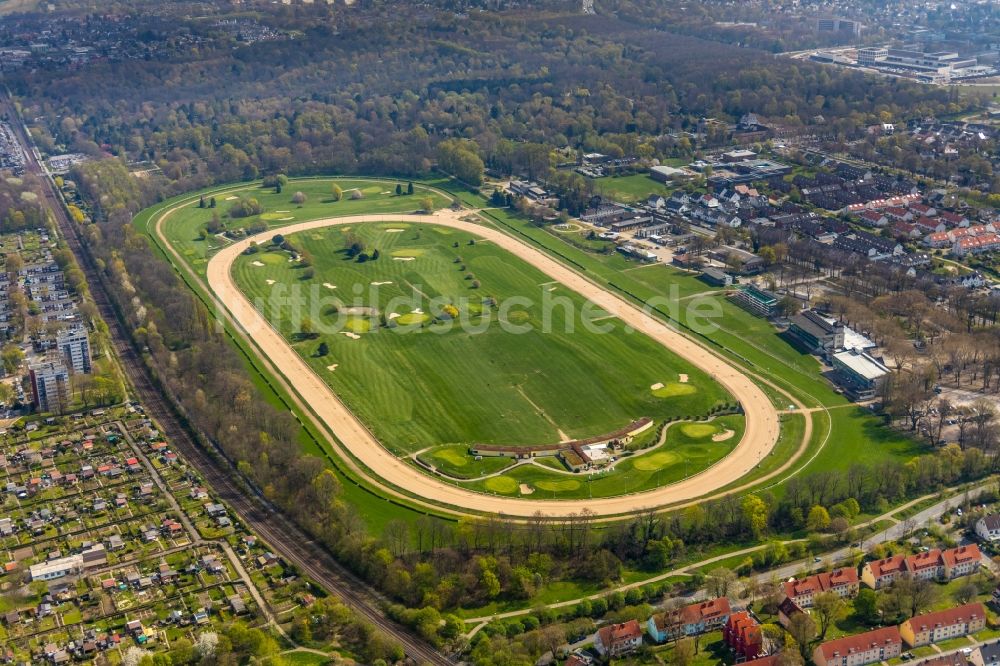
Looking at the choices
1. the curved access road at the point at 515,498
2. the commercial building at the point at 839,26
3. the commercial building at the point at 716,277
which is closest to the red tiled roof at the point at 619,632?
the curved access road at the point at 515,498

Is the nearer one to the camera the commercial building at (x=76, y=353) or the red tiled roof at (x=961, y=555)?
the red tiled roof at (x=961, y=555)

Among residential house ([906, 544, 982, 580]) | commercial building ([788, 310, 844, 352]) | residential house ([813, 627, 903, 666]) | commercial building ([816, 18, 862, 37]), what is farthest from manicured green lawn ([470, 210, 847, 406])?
commercial building ([816, 18, 862, 37])

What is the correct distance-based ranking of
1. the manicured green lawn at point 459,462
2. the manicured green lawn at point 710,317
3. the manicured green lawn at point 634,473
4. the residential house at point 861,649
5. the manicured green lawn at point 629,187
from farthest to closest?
the manicured green lawn at point 629,187 < the manicured green lawn at point 710,317 < the manicured green lawn at point 459,462 < the manicured green lawn at point 634,473 < the residential house at point 861,649

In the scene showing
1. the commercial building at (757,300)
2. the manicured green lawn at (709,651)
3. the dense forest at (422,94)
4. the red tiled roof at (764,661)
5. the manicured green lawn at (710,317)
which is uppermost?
the dense forest at (422,94)

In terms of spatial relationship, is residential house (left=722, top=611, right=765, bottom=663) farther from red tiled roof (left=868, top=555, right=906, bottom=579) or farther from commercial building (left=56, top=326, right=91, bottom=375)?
commercial building (left=56, top=326, right=91, bottom=375)

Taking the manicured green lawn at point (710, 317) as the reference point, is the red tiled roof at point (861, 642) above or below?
below

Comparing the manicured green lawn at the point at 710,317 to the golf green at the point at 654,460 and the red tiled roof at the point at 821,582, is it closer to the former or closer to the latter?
the golf green at the point at 654,460
